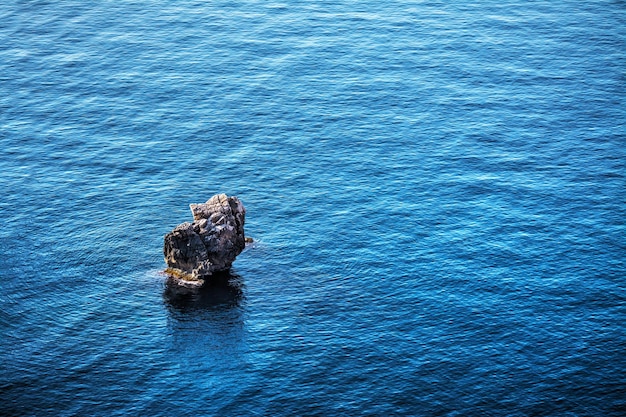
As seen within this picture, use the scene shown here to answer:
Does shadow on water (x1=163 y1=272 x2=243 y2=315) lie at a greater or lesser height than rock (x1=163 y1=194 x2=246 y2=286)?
lesser

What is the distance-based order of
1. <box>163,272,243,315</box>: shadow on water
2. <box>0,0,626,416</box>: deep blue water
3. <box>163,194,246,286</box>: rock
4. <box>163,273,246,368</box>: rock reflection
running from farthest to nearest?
<box>163,194,246,286</box>: rock < <box>163,272,243,315</box>: shadow on water < <box>163,273,246,368</box>: rock reflection < <box>0,0,626,416</box>: deep blue water

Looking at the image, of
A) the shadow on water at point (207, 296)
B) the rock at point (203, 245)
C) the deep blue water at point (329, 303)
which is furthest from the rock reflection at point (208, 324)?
the rock at point (203, 245)

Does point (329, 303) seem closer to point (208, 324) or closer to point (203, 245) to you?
point (208, 324)

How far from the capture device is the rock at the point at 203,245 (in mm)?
164250

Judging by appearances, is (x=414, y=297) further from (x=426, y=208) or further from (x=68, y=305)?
(x=68, y=305)

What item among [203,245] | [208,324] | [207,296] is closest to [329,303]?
[208,324]

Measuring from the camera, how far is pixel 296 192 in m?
196

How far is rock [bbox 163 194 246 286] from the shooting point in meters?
164

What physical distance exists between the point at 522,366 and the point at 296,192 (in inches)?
2698

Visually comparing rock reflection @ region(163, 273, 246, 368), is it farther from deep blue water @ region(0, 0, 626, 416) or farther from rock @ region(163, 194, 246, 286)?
rock @ region(163, 194, 246, 286)

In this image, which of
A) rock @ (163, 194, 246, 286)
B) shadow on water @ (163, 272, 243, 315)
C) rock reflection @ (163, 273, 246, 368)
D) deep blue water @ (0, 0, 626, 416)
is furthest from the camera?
rock @ (163, 194, 246, 286)

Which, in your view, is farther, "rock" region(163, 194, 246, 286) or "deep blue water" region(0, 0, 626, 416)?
"rock" region(163, 194, 246, 286)

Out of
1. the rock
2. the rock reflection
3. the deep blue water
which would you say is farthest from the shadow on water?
the rock

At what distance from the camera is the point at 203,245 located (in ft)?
541
